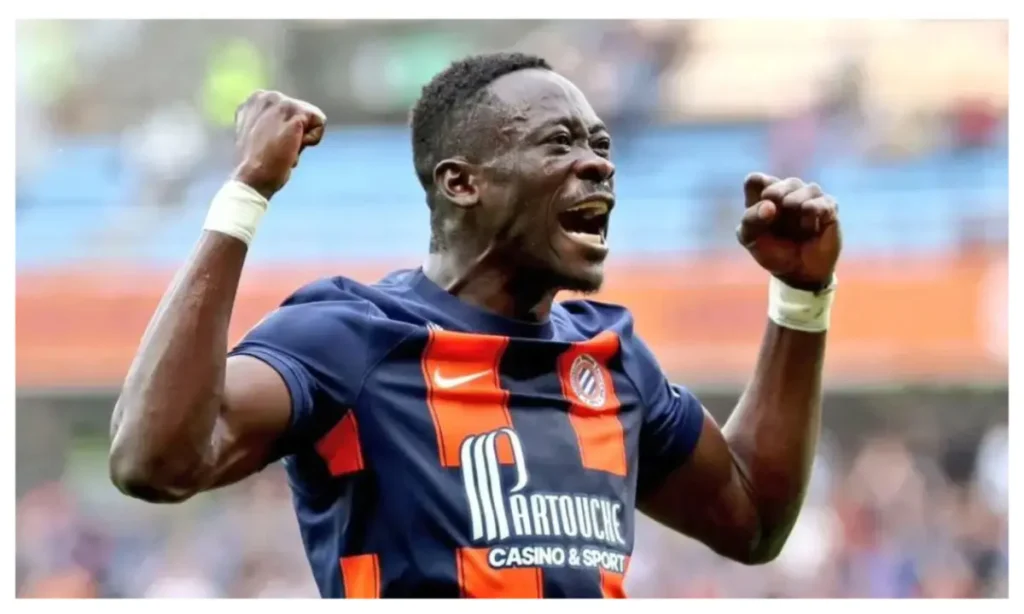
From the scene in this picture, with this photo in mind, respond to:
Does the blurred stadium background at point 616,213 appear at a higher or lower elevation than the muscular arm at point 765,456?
lower

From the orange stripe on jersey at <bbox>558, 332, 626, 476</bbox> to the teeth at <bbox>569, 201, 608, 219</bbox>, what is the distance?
0.24m

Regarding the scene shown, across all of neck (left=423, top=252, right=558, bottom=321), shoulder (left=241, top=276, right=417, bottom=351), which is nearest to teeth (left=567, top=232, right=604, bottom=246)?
neck (left=423, top=252, right=558, bottom=321)

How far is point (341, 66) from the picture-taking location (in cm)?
1191

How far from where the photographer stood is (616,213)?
440 inches

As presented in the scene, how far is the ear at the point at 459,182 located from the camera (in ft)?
10.4

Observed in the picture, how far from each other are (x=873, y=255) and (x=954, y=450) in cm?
137

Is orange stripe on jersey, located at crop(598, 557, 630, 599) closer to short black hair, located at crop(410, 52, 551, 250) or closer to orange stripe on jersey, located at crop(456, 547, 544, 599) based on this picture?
orange stripe on jersey, located at crop(456, 547, 544, 599)

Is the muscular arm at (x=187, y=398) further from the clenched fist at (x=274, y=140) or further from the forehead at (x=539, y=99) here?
the forehead at (x=539, y=99)

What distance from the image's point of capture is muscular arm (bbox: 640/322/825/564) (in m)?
3.40

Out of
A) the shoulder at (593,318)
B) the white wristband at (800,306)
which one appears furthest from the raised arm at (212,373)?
the white wristband at (800,306)

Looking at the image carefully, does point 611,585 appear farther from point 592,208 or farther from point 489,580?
point 592,208

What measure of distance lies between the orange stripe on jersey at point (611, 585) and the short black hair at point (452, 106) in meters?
0.72
